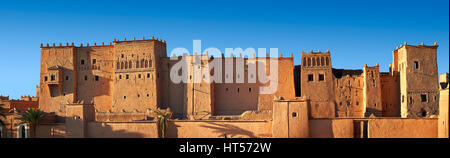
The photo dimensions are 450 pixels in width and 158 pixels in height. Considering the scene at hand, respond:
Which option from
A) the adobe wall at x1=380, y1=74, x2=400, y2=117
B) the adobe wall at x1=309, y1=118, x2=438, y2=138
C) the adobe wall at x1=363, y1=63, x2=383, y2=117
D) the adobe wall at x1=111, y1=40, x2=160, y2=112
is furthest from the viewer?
the adobe wall at x1=111, y1=40, x2=160, y2=112

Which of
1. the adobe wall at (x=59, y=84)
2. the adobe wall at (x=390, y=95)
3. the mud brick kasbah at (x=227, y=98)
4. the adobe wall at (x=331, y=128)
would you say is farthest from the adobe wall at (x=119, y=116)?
the adobe wall at (x=390, y=95)

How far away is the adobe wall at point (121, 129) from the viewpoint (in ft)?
125

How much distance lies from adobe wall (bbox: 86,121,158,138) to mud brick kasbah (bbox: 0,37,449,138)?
8 centimetres

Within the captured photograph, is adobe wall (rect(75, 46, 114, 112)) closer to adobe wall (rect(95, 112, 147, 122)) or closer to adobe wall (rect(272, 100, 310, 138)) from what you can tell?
adobe wall (rect(95, 112, 147, 122))

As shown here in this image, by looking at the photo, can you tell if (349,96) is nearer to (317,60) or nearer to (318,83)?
(318,83)

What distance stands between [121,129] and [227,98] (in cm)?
1150

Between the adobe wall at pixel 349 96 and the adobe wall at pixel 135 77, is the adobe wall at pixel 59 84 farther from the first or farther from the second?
the adobe wall at pixel 349 96

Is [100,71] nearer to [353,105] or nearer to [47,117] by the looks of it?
[47,117]

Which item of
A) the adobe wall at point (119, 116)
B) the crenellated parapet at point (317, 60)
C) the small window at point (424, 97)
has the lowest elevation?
the adobe wall at point (119, 116)

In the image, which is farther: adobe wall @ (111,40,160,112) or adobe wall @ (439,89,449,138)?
adobe wall @ (111,40,160,112)

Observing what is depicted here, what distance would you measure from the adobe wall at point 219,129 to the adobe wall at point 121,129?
152 cm

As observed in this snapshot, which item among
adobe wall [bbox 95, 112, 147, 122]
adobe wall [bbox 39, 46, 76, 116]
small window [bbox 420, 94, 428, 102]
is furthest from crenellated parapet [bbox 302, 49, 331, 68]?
adobe wall [bbox 39, 46, 76, 116]

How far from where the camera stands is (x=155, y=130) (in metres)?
38.1

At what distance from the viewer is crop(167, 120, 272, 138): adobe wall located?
3647cm
